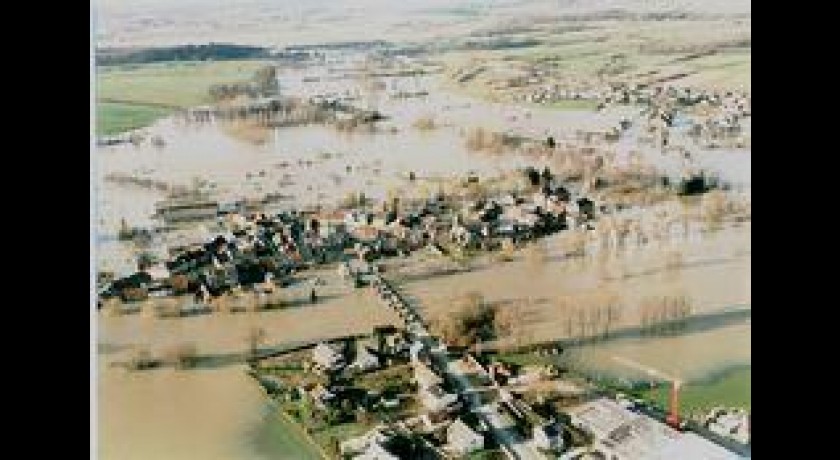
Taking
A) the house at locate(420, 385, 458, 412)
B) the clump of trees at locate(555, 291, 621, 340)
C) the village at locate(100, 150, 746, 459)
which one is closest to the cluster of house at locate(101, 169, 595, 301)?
the village at locate(100, 150, 746, 459)

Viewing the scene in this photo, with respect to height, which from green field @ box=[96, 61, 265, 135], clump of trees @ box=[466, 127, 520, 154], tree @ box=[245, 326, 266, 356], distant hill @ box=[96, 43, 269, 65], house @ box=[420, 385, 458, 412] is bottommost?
house @ box=[420, 385, 458, 412]

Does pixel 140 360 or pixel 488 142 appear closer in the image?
pixel 140 360

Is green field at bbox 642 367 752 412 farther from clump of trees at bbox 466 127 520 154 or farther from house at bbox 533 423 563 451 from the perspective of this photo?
clump of trees at bbox 466 127 520 154

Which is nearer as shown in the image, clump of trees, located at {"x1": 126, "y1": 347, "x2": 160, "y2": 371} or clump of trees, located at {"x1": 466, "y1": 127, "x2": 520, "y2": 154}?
clump of trees, located at {"x1": 126, "y1": 347, "x2": 160, "y2": 371}

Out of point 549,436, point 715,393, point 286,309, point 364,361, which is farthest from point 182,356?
point 715,393

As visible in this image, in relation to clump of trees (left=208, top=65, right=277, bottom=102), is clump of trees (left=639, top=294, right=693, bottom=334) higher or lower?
lower

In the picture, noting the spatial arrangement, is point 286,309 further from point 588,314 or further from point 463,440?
point 588,314

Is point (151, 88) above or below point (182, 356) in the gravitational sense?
above
